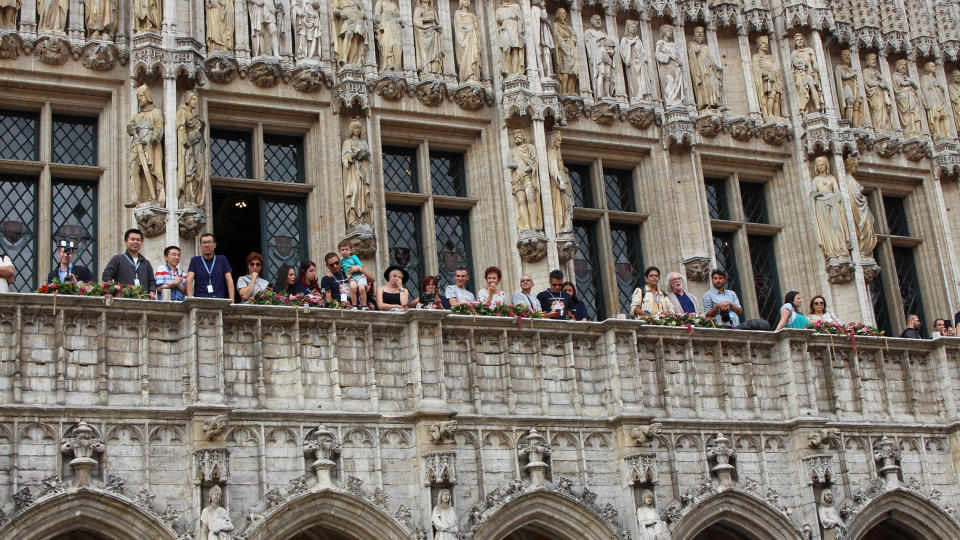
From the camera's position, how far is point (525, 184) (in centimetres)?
1928

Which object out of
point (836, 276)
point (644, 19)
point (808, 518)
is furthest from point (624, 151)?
point (808, 518)

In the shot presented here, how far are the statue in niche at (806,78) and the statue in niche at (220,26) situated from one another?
9349 millimetres

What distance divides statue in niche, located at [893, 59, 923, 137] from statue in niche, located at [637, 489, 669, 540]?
10.7 metres

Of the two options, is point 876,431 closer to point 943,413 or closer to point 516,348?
point 943,413

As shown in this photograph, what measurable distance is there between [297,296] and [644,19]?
9374 mm

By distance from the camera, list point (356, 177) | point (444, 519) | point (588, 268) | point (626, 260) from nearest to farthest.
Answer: point (444, 519) < point (356, 177) < point (588, 268) < point (626, 260)

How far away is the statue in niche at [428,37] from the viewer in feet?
64.6

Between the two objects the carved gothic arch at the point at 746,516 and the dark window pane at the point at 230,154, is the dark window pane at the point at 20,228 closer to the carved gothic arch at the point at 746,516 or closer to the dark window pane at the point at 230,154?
the dark window pane at the point at 230,154

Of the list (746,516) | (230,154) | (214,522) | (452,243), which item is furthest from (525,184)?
(214,522)

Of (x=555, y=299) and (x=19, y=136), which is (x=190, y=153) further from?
(x=555, y=299)

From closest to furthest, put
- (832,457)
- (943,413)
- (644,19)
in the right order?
(832,457)
(943,413)
(644,19)

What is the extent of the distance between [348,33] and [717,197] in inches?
269

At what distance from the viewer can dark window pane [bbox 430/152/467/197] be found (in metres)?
20.0

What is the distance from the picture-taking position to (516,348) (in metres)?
15.9
